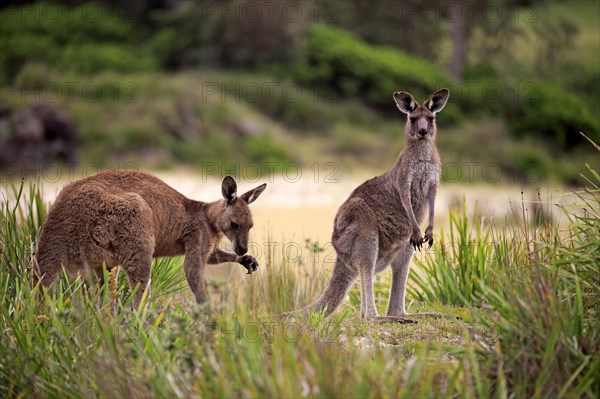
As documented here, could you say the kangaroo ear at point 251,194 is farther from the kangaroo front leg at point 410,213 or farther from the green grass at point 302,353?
the green grass at point 302,353

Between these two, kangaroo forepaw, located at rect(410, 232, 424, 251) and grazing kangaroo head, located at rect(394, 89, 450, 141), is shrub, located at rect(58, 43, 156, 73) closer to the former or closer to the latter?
grazing kangaroo head, located at rect(394, 89, 450, 141)

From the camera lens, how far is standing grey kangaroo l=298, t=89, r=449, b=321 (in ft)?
24.6

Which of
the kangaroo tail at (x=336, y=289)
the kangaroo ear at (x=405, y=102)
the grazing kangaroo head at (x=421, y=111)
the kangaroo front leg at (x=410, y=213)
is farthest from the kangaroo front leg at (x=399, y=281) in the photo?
the kangaroo ear at (x=405, y=102)

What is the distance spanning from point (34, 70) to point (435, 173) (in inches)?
1000

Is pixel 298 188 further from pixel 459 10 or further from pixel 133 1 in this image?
pixel 133 1

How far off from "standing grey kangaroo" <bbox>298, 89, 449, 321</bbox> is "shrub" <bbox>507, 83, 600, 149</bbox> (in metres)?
22.9

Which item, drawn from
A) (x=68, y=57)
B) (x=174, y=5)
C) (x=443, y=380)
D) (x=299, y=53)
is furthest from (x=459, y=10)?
(x=443, y=380)

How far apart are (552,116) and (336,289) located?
996 inches

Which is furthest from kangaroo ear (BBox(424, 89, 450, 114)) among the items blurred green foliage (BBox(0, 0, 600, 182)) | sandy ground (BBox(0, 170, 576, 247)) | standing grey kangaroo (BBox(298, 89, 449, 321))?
blurred green foliage (BBox(0, 0, 600, 182))

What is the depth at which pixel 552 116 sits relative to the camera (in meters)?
31.0

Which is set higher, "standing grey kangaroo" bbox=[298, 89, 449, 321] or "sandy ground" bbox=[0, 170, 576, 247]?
"sandy ground" bbox=[0, 170, 576, 247]

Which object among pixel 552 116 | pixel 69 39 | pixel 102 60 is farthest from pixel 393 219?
pixel 69 39

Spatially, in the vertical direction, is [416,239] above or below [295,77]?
below

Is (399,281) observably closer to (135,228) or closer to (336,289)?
(336,289)
